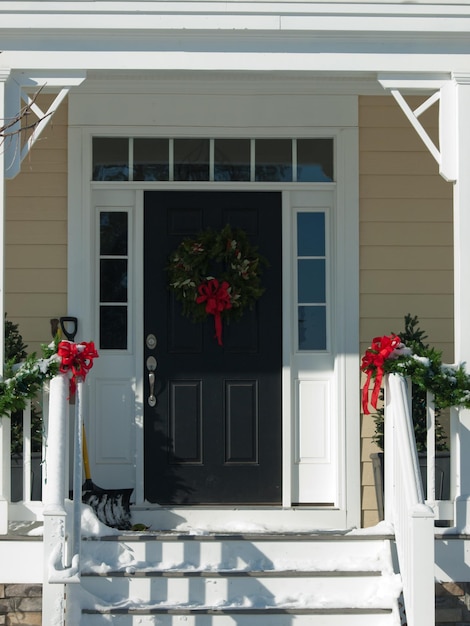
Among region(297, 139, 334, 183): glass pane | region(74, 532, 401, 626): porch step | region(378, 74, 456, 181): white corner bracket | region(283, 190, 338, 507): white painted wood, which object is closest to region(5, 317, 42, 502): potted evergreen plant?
region(74, 532, 401, 626): porch step

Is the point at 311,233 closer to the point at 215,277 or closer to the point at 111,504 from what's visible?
the point at 215,277

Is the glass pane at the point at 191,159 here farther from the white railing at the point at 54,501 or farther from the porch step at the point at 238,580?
the porch step at the point at 238,580

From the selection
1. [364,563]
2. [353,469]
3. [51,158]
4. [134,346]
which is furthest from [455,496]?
[51,158]

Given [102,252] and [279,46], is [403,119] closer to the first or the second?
[279,46]

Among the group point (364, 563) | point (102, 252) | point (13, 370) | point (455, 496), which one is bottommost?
point (364, 563)

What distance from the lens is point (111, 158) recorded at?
21.1ft

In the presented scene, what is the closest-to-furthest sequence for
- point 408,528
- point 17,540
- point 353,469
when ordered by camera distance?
point 408,528
point 17,540
point 353,469

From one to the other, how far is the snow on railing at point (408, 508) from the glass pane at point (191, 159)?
6.39 feet

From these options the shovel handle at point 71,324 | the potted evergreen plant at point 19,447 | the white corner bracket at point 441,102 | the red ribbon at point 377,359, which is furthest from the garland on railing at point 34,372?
the white corner bracket at point 441,102

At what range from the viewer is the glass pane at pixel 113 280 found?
643 centimetres

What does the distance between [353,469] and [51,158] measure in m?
2.78

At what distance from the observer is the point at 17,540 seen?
16.7ft

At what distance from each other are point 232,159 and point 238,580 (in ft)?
8.95

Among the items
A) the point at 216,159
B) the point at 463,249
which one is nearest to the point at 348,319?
the point at 463,249
